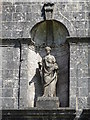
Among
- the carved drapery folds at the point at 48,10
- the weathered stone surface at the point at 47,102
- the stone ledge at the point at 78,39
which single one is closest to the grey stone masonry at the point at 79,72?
the stone ledge at the point at 78,39

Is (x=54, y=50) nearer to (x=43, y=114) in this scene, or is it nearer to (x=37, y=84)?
(x=37, y=84)

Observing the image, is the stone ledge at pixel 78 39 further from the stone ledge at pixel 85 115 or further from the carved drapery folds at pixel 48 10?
the stone ledge at pixel 85 115

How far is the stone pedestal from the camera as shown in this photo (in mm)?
14625

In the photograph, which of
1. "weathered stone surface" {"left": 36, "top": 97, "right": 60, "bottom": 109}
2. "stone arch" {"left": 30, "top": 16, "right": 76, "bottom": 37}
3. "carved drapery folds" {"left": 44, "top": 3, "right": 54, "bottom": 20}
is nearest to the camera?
"weathered stone surface" {"left": 36, "top": 97, "right": 60, "bottom": 109}

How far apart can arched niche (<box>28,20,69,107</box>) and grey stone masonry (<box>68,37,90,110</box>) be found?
264mm

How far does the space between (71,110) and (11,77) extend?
1.88m

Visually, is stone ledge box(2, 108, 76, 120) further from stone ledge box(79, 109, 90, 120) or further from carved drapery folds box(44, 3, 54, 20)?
carved drapery folds box(44, 3, 54, 20)

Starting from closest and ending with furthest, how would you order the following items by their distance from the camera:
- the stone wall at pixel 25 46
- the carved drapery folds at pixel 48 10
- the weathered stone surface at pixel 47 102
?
the weathered stone surface at pixel 47 102 < the stone wall at pixel 25 46 < the carved drapery folds at pixel 48 10

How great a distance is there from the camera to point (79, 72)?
14.9 meters

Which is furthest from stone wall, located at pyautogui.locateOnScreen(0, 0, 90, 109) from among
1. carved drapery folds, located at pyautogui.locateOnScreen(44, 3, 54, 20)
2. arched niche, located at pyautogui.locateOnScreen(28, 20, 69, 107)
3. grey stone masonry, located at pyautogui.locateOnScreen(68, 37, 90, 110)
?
arched niche, located at pyautogui.locateOnScreen(28, 20, 69, 107)

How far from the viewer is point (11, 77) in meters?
15.1

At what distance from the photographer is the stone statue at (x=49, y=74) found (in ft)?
48.9

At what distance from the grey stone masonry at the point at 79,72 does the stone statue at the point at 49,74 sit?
0.48 metres

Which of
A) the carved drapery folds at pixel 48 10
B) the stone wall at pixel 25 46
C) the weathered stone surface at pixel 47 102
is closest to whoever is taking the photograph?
the weathered stone surface at pixel 47 102
